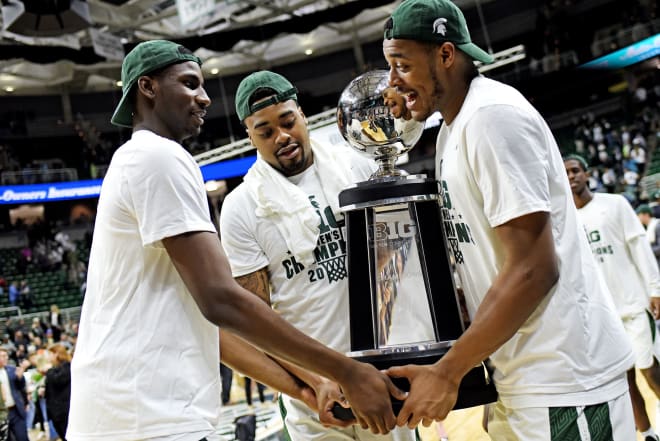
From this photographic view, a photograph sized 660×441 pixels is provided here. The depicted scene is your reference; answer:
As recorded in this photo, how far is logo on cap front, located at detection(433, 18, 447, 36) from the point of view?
5.55 feet

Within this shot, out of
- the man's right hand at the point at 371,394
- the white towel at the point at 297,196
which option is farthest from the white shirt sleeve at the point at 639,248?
the man's right hand at the point at 371,394

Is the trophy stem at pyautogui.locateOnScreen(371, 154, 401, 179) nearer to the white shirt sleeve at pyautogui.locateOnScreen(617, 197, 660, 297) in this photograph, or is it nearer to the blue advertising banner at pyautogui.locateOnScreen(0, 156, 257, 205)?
the white shirt sleeve at pyautogui.locateOnScreen(617, 197, 660, 297)

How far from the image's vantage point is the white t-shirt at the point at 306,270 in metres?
2.32

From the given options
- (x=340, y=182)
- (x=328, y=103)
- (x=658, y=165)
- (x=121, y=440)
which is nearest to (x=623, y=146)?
(x=658, y=165)

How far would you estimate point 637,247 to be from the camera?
4531 millimetres

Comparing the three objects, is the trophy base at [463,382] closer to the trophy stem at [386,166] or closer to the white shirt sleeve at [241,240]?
the trophy stem at [386,166]

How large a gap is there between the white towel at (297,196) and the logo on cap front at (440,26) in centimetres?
80

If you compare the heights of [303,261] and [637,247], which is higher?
[303,261]

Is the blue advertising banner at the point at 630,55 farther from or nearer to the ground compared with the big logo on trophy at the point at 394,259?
farther from the ground

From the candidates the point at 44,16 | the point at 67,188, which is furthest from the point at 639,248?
the point at 67,188

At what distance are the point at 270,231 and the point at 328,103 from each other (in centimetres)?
2239

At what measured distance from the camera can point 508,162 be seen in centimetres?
151

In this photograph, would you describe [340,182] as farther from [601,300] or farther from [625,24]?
[625,24]

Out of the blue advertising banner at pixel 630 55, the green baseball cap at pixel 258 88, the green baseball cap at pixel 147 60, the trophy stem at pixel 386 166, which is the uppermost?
the blue advertising banner at pixel 630 55
